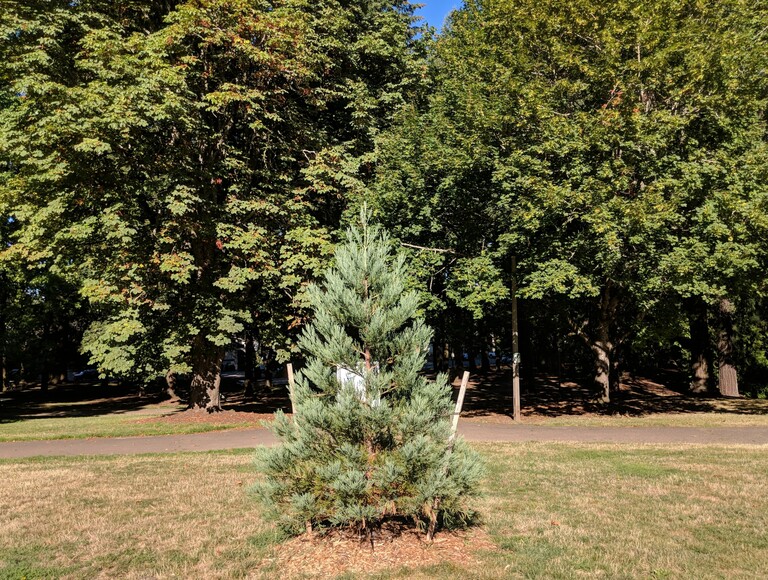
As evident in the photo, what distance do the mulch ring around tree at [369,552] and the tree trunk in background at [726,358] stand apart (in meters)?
21.4

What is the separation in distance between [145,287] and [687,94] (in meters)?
15.3

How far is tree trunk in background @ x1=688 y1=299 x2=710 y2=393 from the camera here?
960 inches

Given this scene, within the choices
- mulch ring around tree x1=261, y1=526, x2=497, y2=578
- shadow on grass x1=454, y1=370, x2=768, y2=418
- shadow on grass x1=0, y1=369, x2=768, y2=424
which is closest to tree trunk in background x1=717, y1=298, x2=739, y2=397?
shadow on grass x1=454, y1=370, x2=768, y2=418

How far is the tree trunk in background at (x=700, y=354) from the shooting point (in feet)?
80.0

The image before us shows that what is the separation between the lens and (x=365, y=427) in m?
5.51

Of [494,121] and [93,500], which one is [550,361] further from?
[93,500]

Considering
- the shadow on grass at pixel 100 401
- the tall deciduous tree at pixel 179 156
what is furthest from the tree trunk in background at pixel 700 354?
the shadow on grass at pixel 100 401

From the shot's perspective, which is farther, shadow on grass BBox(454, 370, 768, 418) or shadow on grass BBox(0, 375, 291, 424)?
shadow on grass BBox(0, 375, 291, 424)

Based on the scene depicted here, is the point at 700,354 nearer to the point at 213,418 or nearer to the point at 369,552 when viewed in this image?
the point at 213,418

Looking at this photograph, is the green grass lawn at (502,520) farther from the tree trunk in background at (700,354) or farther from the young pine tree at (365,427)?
the tree trunk in background at (700,354)

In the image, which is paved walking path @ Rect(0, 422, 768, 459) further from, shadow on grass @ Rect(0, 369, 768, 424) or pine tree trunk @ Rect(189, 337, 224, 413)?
pine tree trunk @ Rect(189, 337, 224, 413)

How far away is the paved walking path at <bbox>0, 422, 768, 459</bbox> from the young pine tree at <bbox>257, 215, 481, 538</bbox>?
26.1 ft

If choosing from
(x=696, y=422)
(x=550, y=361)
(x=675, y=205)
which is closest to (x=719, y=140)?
(x=675, y=205)

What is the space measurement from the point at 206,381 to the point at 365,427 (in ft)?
51.0
